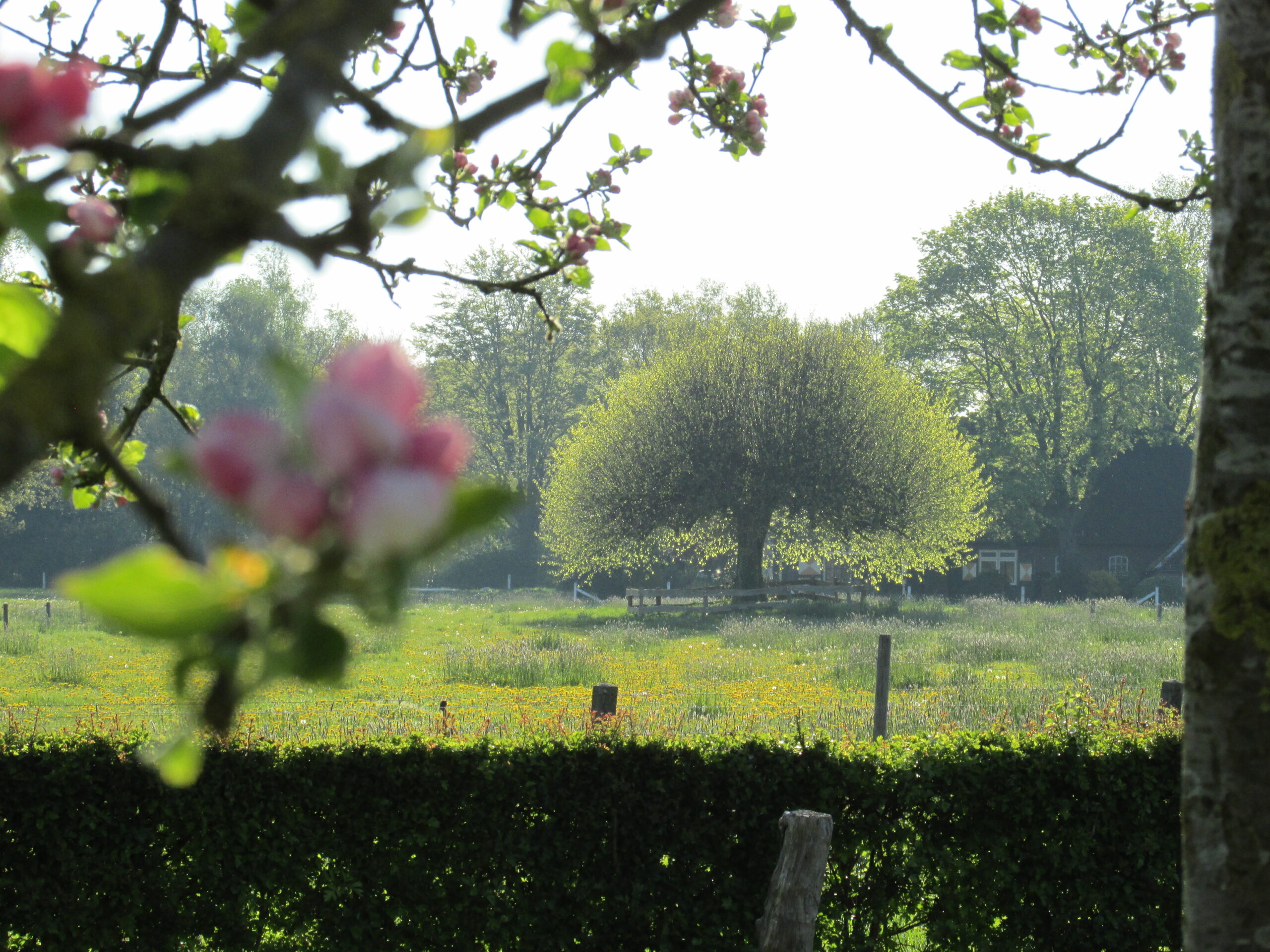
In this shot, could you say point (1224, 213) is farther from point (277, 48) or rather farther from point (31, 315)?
point (31, 315)

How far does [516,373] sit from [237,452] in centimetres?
4819

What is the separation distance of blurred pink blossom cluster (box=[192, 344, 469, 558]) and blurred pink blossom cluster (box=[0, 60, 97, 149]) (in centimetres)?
25

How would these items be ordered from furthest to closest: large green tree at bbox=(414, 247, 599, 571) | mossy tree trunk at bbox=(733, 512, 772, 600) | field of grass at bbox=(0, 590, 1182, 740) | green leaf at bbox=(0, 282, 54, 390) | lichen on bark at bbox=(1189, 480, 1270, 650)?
large green tree at bbox=(414, 247, 599, 571) → mossy tree trunk at bbox=(733, 512, 772, 600) → field of grass at bbox=(0, 590, 1182, 740) → lichen on bark at bbox=(1189, 480, 1270, 650) → green leaf at bbox=(0, 282, 54, 390)

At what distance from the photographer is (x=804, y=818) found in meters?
4.69

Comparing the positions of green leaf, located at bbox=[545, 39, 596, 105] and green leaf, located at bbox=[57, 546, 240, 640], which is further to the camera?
green leaf, located at bbox=[545, 39, 596, 105]

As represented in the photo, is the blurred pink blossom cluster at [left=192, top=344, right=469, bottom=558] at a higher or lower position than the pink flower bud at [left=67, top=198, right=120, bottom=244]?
lower

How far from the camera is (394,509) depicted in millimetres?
423

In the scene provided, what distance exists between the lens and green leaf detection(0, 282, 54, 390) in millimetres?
636

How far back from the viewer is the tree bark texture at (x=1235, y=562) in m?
1.57

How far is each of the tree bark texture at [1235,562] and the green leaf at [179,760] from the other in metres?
1.53

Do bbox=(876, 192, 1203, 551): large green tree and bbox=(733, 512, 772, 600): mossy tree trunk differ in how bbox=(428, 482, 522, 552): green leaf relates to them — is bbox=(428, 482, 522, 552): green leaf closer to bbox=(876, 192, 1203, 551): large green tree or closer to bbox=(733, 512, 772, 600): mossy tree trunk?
bbox=(733, 512, 772, 600): mossy tree trunk

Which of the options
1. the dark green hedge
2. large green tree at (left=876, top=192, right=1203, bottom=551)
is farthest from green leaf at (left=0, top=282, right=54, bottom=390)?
large green tree at (left=876, top=192, right=1203, bottom=551)

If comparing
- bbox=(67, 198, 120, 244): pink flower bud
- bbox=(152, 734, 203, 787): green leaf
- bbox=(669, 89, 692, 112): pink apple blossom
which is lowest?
bbox=(152, 734, 203, 787): green leaf

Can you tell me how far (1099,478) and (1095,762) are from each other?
38.8m
